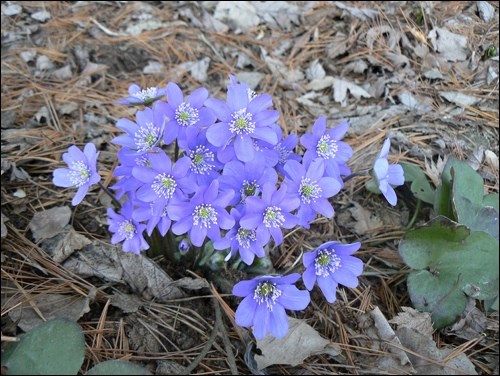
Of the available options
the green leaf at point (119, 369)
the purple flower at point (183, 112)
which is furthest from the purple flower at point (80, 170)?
the green leaf at point (119, 369)

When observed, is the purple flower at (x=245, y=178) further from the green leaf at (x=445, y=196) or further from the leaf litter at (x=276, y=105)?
the green leaf at (x=445, y=196)

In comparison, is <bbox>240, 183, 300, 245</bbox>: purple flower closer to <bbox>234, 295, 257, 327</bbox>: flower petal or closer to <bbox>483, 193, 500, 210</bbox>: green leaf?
<bbox>234, 295, 257, 327</bbox>: flower petal

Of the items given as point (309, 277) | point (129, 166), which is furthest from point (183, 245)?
point (309, 277)

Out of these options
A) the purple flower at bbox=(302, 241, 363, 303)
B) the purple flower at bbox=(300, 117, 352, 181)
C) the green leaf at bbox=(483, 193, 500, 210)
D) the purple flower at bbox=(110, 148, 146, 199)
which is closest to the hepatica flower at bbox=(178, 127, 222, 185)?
the purple flower at bbox=(110, 148, 146, 199)

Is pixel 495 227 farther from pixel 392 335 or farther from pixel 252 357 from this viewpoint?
pixel 252 357

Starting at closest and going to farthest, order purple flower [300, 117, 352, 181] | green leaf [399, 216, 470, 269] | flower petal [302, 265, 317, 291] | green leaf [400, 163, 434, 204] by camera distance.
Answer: flower petal [302, 265, 317, 291] → purple flower [300, 117, 352, 181] → green leaf [399, 216, 470, 269] → green leaf [400, 163, 434, 204]

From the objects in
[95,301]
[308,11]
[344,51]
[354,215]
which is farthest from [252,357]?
[308,11]
